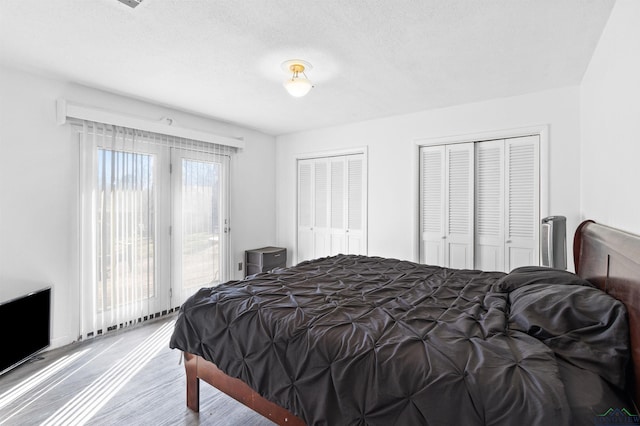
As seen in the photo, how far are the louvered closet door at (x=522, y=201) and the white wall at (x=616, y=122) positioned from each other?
735mm

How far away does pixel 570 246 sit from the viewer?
3295mm

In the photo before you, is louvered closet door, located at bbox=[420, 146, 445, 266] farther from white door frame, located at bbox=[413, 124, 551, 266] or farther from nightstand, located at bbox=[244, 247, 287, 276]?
nightstand, located at bbox=[244, 247, 287, 276]

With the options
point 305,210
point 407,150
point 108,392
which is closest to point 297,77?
point 407,150

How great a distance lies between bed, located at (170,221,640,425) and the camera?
1.07 metres

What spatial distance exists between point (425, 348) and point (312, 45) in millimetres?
2121

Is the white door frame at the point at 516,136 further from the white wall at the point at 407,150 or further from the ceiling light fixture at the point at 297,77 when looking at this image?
the ceiling light fixture at the point at 297,77

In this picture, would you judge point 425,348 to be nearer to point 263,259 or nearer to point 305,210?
point 263,259

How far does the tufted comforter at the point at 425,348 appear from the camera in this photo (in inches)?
42.1

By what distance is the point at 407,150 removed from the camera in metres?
4.10

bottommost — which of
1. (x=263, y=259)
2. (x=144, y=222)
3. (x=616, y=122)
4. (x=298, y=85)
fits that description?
(x=263, y=259)

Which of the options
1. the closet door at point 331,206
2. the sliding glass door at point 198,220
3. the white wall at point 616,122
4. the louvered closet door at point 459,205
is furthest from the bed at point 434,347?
the closet door at point 331,206

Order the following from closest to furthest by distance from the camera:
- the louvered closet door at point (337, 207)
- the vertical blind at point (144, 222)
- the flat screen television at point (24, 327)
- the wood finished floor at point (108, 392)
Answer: the wood finished floor at point (108, 392), the flat screen television at point (24, 327), the vertical blind at point (144, 222), the louvered closet door at point (337, 207)

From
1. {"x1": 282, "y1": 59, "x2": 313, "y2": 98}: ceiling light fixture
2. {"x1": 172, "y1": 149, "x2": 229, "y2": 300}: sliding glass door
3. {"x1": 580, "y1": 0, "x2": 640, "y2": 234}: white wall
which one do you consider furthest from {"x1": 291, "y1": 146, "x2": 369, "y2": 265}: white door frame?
{"x1": 580, "y1": 0, "x2": 640, "y2": 234}: white wall

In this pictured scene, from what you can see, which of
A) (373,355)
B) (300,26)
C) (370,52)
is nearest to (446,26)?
(370,52)
